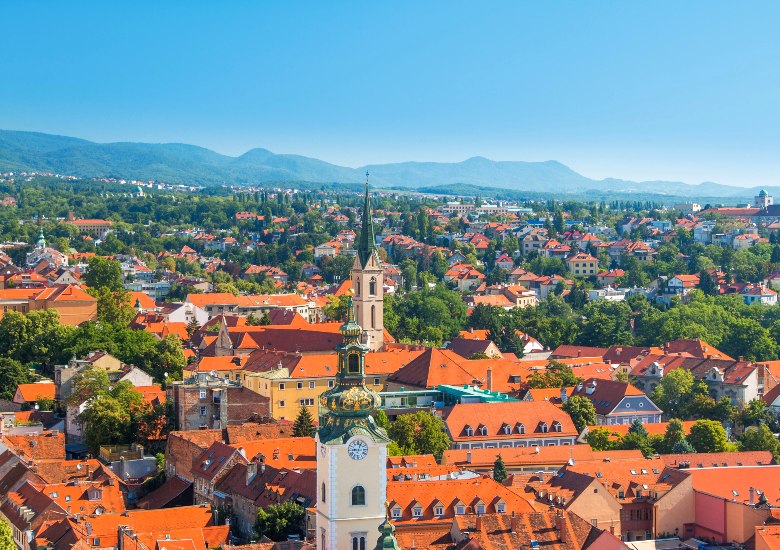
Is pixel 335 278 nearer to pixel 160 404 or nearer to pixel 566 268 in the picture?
pixel 566 268

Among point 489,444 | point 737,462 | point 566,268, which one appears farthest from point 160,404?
point 566,268

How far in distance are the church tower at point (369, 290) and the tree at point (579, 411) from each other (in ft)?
71.5

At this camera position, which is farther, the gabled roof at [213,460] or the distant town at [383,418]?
the gabled roof at [213,460]

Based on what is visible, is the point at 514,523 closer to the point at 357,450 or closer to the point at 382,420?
the point at 357,450

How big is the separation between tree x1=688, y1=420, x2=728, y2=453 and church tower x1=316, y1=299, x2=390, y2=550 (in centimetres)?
3028

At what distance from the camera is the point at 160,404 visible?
65375 mm

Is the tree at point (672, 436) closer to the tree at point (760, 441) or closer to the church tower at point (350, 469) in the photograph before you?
the tree at point (760, 441)

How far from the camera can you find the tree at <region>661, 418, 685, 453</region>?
64438 millimetres

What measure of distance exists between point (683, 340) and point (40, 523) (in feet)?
206

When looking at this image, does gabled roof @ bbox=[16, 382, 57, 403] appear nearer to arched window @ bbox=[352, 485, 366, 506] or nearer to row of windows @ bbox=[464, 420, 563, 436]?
row of windows @ bbox=[464, 420, 563, 436]

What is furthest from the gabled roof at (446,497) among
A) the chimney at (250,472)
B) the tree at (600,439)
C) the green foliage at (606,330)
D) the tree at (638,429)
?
the green foliage at (606,330)

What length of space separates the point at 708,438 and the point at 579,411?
7.07 metres

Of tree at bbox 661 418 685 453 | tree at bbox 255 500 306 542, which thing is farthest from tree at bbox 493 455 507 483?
tree at bbox 255 500 306 542

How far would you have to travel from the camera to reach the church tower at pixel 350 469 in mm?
36188
